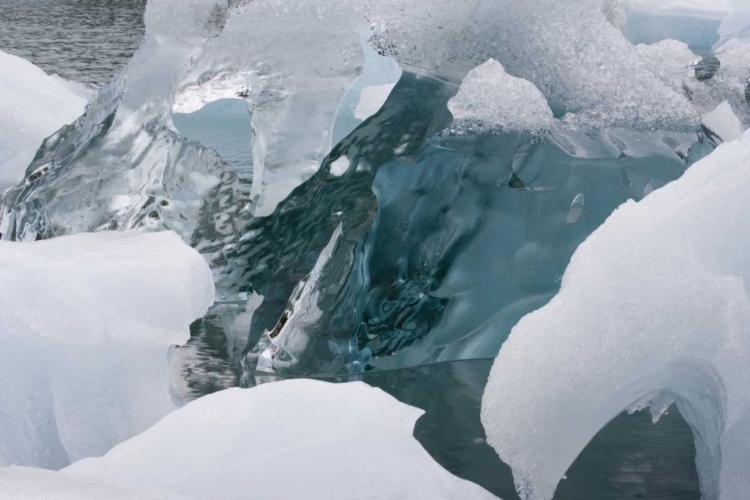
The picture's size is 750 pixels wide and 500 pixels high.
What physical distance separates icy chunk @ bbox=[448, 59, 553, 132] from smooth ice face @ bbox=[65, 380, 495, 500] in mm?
1151

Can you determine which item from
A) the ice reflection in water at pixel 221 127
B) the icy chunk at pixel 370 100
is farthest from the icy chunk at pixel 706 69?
the ice reflection in water at pixel 221 127

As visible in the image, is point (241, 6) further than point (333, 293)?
Yes

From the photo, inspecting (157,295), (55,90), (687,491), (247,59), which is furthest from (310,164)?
(55,90)

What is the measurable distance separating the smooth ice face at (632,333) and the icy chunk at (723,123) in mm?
1498

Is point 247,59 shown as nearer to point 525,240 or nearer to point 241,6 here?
point 241,6

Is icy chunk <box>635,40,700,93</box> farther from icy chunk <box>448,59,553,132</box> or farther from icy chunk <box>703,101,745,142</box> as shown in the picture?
icy chunk <box>448,59,553,132</box>

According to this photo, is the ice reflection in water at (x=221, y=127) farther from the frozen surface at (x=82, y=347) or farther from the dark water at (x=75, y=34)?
the frozen surface at (x=82, y=347)

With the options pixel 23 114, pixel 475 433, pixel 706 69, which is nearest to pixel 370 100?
pixel 23 114

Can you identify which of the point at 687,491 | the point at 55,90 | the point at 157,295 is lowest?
the point at 55,90

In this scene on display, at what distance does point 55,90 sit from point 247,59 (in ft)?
6.95

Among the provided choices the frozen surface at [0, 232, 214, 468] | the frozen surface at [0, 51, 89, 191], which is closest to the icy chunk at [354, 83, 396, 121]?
the frozen surface at [0, 51, 89, 191]

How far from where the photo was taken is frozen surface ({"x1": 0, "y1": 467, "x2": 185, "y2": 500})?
1239 mm

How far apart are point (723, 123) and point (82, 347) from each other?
2.16 meters

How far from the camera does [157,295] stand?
2.14 meters
